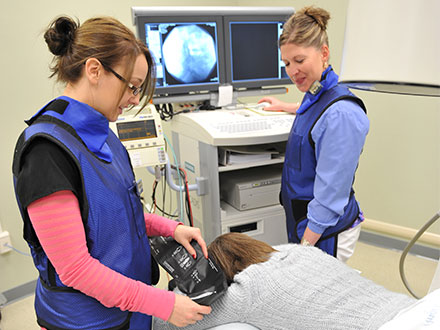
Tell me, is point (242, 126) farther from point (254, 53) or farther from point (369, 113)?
point (369, 113)

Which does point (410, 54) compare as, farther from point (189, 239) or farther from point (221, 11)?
point (221, 11)

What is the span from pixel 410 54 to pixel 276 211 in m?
1.43

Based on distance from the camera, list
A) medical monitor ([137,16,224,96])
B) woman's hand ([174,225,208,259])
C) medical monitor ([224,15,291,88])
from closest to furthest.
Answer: woman's hand ([174,225,208,259]) → medical monitor ([137,16,224,96]) → medical monitor ([224,15,291,88])

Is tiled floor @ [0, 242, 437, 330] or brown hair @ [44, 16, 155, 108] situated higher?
brown hair @ [44, 16, 155, 108]

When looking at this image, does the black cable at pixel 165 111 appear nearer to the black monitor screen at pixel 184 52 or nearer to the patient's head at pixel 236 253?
the black monitor screen at pixel 184 52

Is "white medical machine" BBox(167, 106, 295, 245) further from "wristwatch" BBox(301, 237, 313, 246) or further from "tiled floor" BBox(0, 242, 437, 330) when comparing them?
"tiled floor" BBox(0, 242, 437, 330)

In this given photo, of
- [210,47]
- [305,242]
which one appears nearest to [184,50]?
[210,47]

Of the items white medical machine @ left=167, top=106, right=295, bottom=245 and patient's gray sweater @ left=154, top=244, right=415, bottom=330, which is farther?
white medical machine @ left=167, top=106, right=295, bottom=245

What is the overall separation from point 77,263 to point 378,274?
6.89 feet

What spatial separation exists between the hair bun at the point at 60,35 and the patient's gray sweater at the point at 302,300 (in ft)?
2.29

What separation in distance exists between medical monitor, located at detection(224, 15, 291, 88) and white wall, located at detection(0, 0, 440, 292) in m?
0.73

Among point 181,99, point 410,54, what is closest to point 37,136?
point 410,54

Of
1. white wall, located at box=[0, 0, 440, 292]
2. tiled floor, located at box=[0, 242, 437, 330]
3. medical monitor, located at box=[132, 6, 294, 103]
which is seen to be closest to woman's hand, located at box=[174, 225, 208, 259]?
medical monitor, located at box=[132, 6, 294, 103]

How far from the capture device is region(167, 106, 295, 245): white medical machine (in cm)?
168
